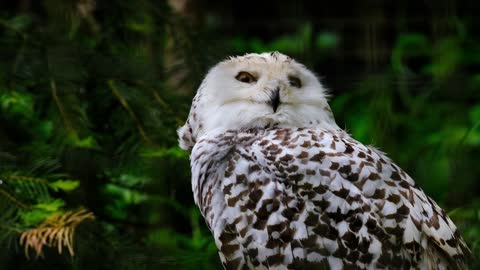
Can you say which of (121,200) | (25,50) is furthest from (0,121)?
(121,200)

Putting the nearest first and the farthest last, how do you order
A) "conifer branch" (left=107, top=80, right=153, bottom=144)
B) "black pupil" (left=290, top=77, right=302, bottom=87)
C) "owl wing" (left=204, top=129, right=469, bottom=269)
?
1. "owl wing" (left=204, top=129, right=469, bottom=269)
2. "black pupil" (left=290, top=77, right=302, bottom=87)
3. "conifer branch" (left=107, top=80, right=153, bottom=144)

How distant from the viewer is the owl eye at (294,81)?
79.9 inches

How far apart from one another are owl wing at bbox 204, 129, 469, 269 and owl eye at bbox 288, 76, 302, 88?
22 centimetres

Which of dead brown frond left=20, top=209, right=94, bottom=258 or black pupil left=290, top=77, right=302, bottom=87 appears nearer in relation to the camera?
dead brown frond left=20, top=209, right=94, bottom=258

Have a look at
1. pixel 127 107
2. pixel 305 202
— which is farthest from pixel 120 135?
pixel 305 202

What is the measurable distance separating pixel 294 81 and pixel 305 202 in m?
0.40

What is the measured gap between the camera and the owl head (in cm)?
199

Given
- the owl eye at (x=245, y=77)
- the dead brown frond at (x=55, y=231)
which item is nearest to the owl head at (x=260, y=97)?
the owl eye at (x=245, y=77)

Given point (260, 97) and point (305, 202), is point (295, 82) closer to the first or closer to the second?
point (260, 97)

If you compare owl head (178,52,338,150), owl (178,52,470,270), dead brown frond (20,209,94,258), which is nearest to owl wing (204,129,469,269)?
owl (178,52,470,270)

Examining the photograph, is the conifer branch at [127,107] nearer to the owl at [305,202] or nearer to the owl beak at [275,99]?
the owl at [305,202]

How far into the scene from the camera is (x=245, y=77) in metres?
2.02

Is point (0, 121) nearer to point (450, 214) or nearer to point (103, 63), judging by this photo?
point (103, 63)

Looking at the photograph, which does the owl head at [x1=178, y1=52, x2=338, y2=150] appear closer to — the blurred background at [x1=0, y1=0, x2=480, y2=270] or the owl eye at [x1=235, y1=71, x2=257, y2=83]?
the owl eye at [x1=235, y1=71, x2=257, y2=83]
